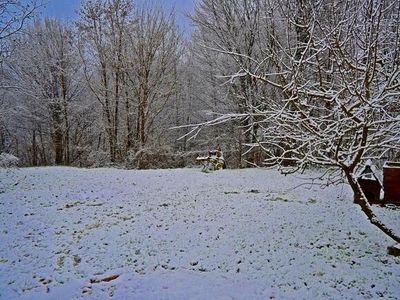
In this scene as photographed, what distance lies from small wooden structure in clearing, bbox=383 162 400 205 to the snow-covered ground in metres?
0.24

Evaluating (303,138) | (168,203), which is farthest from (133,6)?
(303,138)

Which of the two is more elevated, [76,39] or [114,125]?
[76,39]

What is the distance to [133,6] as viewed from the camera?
12.0m

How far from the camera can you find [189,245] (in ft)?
12.4

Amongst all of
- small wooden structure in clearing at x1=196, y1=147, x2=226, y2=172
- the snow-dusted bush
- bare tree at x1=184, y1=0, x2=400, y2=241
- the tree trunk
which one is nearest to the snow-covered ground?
the tree trunk

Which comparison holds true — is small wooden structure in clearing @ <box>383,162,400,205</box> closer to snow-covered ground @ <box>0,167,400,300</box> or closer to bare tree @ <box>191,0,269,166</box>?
snow-covered ground @ <box>0,167,400,300</box>

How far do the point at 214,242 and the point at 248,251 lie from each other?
45cm

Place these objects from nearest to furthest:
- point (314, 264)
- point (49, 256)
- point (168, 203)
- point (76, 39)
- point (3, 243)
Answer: point (314, 264) < point (49, 256) < point (3, 243) < point (168, 203) < point (76, 39)

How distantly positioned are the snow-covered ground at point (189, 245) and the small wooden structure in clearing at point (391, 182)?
238 millimetres

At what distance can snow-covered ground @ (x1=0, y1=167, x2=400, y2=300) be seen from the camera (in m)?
2.93

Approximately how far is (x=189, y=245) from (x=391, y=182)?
339cm

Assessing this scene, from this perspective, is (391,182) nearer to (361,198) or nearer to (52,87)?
(361,198)

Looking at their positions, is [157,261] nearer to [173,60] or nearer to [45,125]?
[173,60]

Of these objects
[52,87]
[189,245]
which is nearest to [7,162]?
[52,87]
